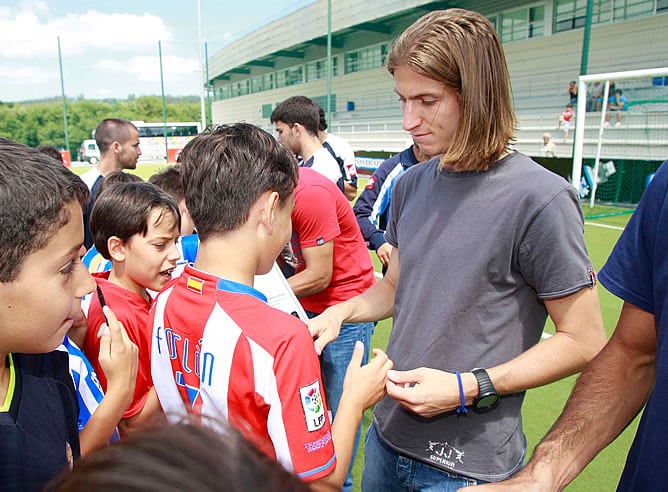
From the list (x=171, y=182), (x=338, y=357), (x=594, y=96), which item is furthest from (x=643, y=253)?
(x=594, y=96)

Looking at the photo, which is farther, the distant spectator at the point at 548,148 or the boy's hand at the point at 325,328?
the distant spectator at the point at 548,148

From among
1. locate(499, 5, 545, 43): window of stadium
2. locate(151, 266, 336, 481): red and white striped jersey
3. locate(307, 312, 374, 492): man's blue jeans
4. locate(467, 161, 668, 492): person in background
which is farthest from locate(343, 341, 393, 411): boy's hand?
locate(499, 5, 545, 43): window of stadium

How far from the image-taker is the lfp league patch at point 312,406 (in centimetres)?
132

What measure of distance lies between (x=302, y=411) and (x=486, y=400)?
1.83 ft

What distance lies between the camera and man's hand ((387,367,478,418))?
1.46 metres

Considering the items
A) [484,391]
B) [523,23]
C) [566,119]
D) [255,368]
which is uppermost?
[523,23]

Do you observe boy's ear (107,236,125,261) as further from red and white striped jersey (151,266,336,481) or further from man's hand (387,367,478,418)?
man's hand (387,367,478,418)

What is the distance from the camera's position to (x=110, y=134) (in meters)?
5.80

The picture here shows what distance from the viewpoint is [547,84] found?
20.7 metres

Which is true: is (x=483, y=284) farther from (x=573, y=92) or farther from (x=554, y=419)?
(x=573, y=92)

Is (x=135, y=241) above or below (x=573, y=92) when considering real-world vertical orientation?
below

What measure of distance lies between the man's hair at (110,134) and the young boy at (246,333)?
4.70 metres

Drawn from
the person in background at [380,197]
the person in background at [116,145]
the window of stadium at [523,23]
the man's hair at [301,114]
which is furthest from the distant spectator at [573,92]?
the person in background at [116,145]

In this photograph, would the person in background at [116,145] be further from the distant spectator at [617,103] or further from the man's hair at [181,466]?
the distant spectator at [617,103]
